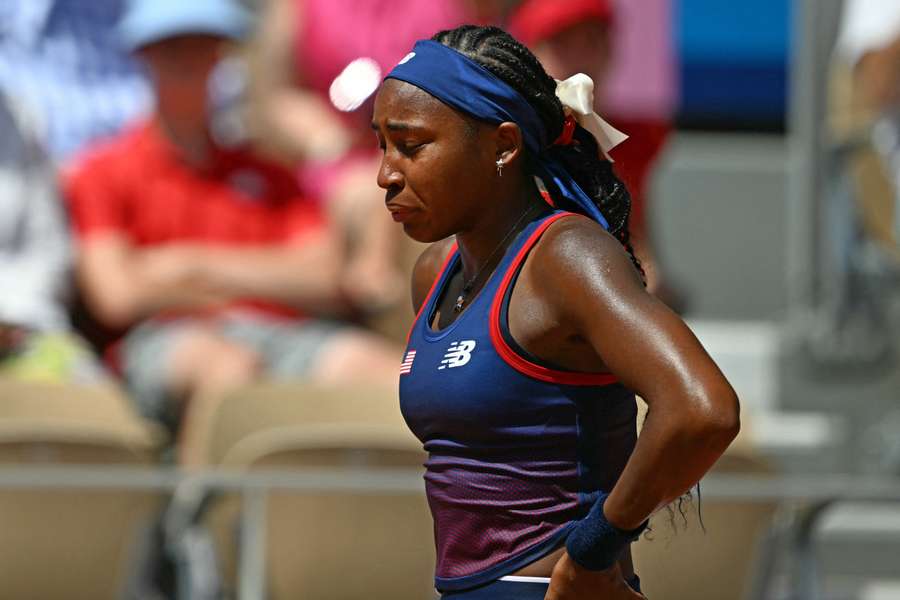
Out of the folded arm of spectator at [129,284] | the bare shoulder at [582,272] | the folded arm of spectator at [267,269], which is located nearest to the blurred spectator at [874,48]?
the folded arm of spectator at [267,269]

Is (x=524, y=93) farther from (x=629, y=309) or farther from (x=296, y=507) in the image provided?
(x=296, y=507)

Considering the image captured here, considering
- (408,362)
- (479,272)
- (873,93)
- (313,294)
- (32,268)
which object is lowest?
(313,294)

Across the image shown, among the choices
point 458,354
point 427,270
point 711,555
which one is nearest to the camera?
point 458,354

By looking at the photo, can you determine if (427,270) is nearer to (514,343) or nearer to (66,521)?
(514,343)

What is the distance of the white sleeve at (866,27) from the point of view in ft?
20.4

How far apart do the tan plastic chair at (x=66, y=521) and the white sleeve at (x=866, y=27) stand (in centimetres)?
339

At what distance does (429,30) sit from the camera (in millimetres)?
5961

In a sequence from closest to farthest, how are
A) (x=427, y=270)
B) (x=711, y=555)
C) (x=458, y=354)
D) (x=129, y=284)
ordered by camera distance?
(x=458, y=354)
(x=427, y=270)
(x=711, y=555)
(x=129, y=284)

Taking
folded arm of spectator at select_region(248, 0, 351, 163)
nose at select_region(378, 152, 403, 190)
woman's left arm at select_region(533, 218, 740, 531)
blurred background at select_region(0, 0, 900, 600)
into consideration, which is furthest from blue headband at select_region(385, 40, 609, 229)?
folded arm of spectator at select_region(248, 0, 351, 163)

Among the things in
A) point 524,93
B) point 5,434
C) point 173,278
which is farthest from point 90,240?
point 524,93

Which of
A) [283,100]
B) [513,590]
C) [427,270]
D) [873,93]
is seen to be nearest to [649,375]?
[513,590]

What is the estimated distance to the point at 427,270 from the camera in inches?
98.1

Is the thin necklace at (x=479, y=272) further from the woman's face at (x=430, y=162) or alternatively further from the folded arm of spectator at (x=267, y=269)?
the folded arm of spectator at (x=267, y=269)

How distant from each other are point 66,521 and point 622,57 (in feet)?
10.2
